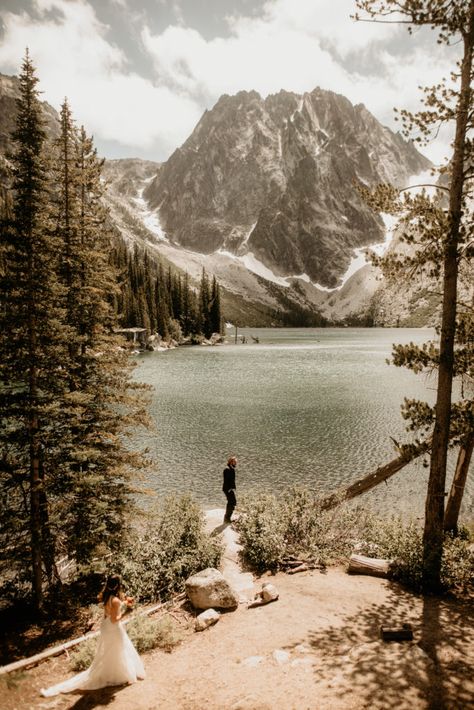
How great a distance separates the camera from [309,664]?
796cm

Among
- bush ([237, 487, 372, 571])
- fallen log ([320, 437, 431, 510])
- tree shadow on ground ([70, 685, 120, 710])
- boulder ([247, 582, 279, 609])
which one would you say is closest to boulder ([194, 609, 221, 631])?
boulder ([247, 582, 279, 609])

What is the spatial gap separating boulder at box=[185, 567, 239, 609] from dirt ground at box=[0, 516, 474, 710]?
289 millimetres

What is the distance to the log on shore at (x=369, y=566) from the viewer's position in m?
12.2

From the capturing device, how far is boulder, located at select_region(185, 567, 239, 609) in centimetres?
1078

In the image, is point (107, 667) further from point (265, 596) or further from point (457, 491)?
point (457, 491)

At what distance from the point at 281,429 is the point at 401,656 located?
100 feet

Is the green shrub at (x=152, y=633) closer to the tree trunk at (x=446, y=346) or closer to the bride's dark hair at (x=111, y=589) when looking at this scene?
the bride's dark hair at (x=111, y=589)

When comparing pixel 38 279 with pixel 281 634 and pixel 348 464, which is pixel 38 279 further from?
pixel 348 464

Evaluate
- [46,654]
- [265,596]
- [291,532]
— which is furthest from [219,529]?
[46,654]

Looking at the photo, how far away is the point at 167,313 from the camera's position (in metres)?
129

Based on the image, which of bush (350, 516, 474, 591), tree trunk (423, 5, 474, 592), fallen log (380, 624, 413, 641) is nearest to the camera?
fallen log (380, 624, 413, 641)

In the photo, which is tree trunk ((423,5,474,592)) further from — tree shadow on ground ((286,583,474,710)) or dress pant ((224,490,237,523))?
dress pant ((224,490,237,523))

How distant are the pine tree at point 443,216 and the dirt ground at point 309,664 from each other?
7.52 feet

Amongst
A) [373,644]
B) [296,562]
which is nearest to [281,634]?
[373,644]
